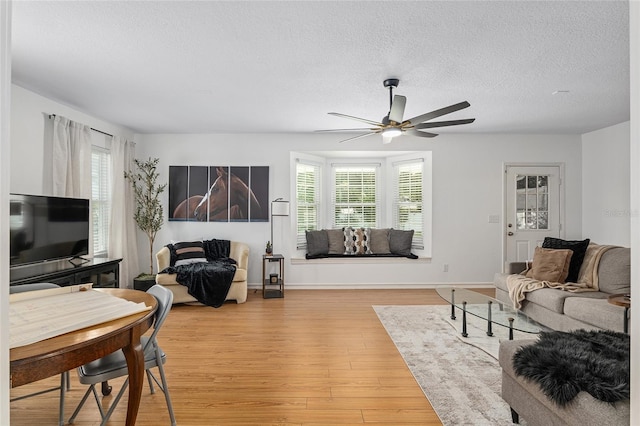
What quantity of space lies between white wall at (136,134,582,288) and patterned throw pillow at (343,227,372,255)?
308mm

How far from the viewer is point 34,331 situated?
1.42 m

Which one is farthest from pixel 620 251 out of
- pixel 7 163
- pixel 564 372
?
pixel 7 163

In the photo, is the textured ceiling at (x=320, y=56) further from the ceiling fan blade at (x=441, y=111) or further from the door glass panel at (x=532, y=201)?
the door glass panel at (x=532, y=201)

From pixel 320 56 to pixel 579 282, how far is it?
3694 mm

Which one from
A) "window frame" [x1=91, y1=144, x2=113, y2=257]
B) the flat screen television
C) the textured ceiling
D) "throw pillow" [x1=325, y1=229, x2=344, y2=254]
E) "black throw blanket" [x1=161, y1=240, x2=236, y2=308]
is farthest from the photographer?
"throw pillow" [x1=325, y1=229, x2=344, y2=254]

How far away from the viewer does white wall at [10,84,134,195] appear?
349cm

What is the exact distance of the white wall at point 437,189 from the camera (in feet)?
18.4

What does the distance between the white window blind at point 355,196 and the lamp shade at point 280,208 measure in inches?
49.4

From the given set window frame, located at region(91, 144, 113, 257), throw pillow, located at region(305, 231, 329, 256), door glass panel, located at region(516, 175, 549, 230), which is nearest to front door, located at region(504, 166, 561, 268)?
door glass panel, located at region(516, 175, 549, 230)

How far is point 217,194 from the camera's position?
5.59m

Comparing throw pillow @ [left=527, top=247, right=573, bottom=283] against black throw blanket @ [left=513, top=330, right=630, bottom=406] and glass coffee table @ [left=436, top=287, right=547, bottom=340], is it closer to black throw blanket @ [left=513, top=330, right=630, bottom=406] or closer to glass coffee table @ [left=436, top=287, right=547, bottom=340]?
glass coffee table @ [left=436, top=287, right=547, bottom=340]

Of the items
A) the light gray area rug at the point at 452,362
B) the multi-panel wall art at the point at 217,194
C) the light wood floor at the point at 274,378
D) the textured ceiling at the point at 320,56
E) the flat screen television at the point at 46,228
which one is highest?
the textured ceiling at the point at 320,56

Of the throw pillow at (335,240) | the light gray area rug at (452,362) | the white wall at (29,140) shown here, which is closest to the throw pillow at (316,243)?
the throw pillow at (335,240)

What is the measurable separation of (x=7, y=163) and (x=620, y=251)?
15.8 ft
